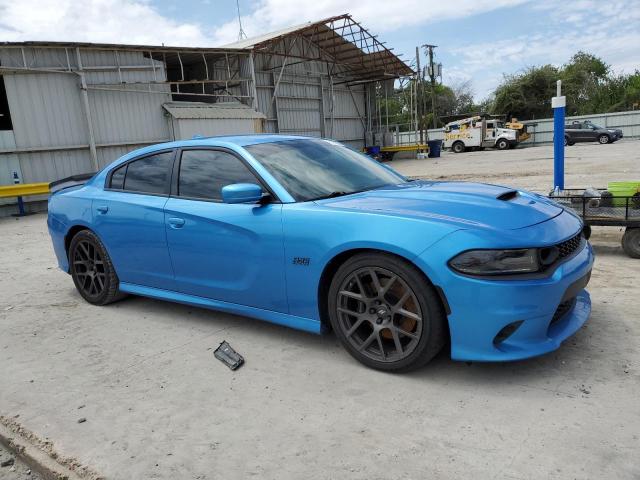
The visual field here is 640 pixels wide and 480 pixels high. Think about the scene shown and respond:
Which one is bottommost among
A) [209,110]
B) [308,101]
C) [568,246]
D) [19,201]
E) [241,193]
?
[19,201]

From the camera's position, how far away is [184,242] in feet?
12.8

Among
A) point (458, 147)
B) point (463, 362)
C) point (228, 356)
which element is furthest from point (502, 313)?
point (458, 147)

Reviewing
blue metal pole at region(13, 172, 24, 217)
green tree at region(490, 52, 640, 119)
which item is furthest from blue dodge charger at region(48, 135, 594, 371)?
green tree at region(490, 52, 640, 119)

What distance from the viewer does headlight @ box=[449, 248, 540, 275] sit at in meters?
2.70

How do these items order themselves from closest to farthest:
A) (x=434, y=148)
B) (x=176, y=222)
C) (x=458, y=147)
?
1. (x=176, y=222)
2. (x=434, y=148)
3. (x=458, y=147)

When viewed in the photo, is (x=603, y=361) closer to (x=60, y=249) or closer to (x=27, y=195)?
(x=60, y=249)

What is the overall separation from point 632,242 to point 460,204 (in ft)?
10.9

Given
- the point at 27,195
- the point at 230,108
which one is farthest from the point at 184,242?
the point at 230,108

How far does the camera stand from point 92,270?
4.82 m

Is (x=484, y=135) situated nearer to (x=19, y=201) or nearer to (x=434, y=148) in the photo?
(x=434, y=148)

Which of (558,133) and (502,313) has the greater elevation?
(558,133)

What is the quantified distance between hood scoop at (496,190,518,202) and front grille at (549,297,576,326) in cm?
74

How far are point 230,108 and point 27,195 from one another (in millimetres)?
8074

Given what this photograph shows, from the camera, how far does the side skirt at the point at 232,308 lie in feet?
11.1
